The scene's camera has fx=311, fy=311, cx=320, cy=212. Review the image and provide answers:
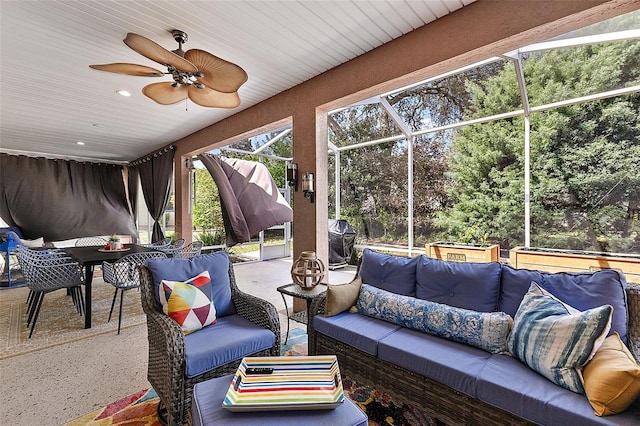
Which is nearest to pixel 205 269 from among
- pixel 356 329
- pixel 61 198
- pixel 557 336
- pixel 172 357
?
pixel 172 357

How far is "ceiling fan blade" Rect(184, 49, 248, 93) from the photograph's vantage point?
7.54 feet

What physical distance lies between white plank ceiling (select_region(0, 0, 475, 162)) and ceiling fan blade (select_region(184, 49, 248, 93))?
1.21 feet

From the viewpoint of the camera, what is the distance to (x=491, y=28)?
2.29 meters

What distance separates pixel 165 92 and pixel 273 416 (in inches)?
114

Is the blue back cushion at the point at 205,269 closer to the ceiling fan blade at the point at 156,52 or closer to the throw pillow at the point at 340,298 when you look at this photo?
the throw pillow at the point at 340,298

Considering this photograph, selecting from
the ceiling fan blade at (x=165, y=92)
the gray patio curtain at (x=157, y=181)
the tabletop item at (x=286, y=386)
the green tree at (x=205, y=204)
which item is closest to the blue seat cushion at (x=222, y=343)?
the tabletop item at (x=286, y=386)

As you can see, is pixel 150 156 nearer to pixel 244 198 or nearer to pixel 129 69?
pixel 244 198

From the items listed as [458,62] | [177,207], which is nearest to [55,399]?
[458,62]

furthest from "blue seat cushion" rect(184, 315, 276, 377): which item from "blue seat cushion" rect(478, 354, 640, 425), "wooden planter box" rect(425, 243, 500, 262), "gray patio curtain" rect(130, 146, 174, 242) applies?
"gray patio curtain" rect(130, 146, 174, 242)

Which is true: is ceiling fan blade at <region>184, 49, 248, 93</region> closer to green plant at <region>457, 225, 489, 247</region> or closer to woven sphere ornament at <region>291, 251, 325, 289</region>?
woven sphere ornament at <region>291, 251, 325, 289</region>

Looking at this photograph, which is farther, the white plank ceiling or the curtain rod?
the curtain rod

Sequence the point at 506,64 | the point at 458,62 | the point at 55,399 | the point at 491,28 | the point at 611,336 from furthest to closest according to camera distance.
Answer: the point at 506,64 < the point at 458,62 < the point at 491,28 < the point at 55,399 < the point at 611,336

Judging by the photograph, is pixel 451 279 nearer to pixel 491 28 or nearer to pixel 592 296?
pixel 592 296

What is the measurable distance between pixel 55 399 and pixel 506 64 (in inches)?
226
